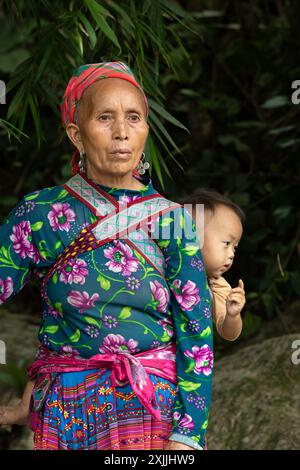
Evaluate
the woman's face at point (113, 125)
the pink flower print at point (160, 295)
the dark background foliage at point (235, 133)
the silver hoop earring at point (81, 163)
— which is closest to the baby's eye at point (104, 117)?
the woman's face at point (113, 125)

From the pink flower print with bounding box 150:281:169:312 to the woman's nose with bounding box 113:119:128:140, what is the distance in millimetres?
291

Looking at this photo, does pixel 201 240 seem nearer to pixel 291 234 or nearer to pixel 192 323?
pixel 192 323

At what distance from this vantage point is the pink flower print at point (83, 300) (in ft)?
6.24

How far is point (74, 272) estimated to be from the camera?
191 cm

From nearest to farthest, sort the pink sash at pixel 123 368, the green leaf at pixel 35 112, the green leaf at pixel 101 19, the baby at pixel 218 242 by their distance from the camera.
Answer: the pink sash at pixel 123 368
the baby at pixel 218 242
the green leaf at pixel 101 19
the green leaf at pixel 35 112

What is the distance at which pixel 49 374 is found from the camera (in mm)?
1959

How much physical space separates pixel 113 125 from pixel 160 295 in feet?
1.14

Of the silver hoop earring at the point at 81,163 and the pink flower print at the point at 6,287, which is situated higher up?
the silver hoop earring at the point at 81,163

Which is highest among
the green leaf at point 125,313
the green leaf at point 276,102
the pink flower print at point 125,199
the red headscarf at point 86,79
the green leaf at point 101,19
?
the green leaf at point 276,102

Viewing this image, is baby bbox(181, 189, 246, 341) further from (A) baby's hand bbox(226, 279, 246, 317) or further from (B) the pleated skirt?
(B) the pleated skirt

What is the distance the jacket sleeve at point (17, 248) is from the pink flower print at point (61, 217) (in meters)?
A: 0.03

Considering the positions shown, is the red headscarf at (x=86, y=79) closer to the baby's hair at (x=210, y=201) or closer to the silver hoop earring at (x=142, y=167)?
the silver hoop earring at (x=142, y=167)

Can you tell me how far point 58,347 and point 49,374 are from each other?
0.06m

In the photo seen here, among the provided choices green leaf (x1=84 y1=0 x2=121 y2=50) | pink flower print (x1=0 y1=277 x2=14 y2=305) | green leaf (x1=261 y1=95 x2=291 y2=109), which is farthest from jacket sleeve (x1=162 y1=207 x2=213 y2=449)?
green leaf (x1=261 y1=95 x2=291 y2=109)
